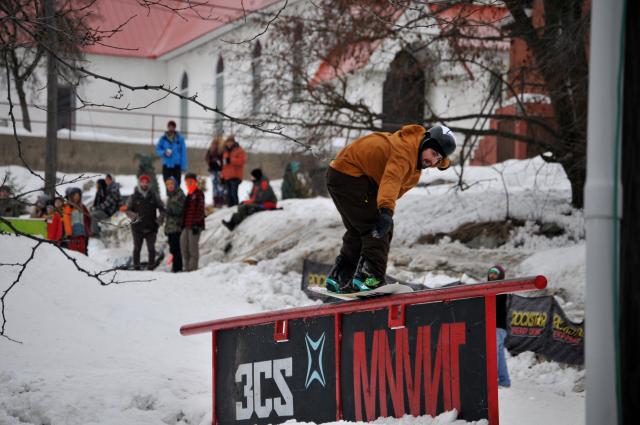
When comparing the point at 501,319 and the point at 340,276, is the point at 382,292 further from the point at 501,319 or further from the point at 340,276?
the point at 501,319

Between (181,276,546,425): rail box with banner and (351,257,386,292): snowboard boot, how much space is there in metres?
0.23

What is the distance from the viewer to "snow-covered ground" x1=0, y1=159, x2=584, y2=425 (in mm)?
9227

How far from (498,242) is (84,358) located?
9755mm

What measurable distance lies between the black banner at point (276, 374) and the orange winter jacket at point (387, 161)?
1174mm

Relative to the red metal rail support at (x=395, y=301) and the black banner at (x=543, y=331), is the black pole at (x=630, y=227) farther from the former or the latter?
the black banner at (x=543, y=331)

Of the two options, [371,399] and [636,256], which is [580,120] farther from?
[636,256]

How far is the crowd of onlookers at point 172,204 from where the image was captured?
1761cm

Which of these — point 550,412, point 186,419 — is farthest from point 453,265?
point 186,419

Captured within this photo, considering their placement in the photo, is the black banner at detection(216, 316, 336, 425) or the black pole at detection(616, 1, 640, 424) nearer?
the black pole at detection(616, 1, 640, 424)

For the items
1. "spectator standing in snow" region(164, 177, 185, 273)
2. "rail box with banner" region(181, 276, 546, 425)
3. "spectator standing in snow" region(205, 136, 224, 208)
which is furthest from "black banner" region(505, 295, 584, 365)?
"spectator standing in snow" region(205, 136, 224, 208)

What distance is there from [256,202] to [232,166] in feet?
4.53

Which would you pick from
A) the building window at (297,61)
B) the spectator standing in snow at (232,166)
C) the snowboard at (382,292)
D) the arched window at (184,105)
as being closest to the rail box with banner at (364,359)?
the snowboard at (382,292)

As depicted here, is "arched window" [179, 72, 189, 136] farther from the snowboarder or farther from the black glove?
the black glove

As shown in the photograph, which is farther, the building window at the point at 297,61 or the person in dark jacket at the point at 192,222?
the building window at the point at 297,61
